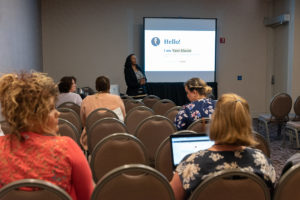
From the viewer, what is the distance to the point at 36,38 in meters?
8.79

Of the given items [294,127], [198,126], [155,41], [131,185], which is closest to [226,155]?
[131,185]

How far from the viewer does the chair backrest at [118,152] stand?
274 cm

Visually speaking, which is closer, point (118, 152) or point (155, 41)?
point (118, 152)

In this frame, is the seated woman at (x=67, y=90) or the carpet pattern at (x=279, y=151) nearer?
the carpet pattern at (x=279, y=151)

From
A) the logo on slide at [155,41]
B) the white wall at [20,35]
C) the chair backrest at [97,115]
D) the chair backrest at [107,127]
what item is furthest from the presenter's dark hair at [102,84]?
the logo on slide at [155,41]

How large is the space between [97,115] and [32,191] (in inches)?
113

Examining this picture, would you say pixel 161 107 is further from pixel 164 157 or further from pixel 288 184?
pixel 288 184

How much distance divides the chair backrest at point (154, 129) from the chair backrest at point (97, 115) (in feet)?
2.49

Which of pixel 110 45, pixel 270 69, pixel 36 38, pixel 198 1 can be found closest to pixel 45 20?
pixel 36 38

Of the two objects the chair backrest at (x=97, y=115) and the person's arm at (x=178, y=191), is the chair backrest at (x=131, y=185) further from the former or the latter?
the chair backrest at (x=97, y=115)

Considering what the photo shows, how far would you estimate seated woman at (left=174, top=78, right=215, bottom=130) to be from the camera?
3.69m

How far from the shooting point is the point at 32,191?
5.08 feet

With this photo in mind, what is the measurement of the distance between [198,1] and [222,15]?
80 cm

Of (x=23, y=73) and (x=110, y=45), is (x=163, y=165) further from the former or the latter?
(x=110, y=45)
